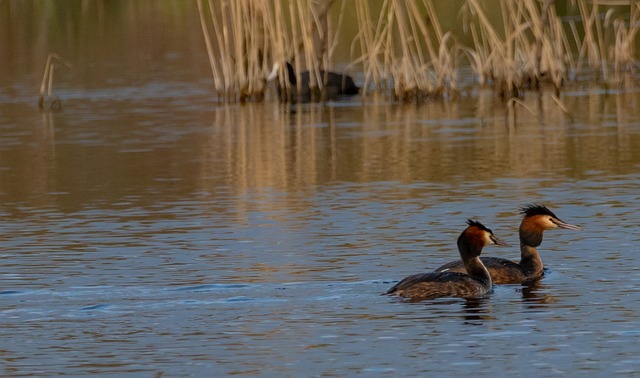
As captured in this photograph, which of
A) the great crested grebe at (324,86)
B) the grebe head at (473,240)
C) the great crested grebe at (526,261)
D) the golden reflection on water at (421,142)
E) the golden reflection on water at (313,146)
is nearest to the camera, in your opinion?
the grebe head at (473,240)

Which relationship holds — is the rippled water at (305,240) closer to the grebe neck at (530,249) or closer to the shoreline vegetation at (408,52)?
the grebe neck at (530,249)

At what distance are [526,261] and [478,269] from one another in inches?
34.7

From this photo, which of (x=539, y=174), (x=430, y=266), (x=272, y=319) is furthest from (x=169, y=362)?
(x=539, y=174)

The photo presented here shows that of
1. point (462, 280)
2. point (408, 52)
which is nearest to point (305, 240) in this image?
point (462, 280)

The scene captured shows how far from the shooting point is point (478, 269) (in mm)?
12078

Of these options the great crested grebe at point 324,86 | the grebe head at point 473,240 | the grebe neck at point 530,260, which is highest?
the great crested grebe at point 324,86

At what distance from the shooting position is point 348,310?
11102mm

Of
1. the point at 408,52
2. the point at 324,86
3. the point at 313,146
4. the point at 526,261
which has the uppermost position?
the point at 408,52

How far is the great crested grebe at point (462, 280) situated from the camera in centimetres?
1140

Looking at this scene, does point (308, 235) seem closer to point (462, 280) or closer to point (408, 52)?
point (462, 280)

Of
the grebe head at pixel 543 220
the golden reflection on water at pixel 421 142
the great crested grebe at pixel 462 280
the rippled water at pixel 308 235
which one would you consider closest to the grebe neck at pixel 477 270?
the great crested grebe at pixel 462 280

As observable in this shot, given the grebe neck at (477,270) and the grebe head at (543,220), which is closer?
the grebe neck at (477,270)

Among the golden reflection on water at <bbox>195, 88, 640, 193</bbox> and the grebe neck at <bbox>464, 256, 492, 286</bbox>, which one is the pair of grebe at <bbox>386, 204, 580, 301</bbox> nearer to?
the grebe neck at <bbox>464, 256, 492, 286</bbox>

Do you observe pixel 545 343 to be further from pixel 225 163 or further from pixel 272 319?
pixel 225 163
